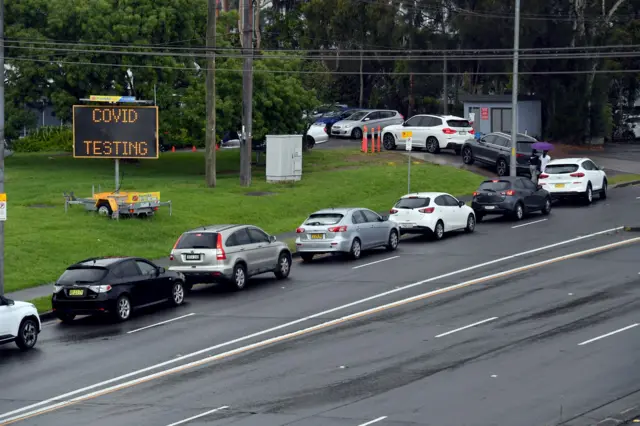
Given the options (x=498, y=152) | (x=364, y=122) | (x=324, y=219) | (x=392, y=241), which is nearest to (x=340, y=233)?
(x=324, y=219)

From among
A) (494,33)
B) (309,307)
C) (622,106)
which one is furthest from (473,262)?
(622,106)

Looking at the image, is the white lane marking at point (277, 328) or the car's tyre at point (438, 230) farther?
the car's tyre at point (438, 230)

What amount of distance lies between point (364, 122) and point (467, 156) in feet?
49.2

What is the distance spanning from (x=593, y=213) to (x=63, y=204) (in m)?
18.9

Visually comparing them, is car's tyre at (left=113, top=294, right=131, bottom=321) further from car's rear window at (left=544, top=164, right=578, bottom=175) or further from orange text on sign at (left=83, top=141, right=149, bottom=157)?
car's rear window at (left=544, top=164, right=578, bottom=175)

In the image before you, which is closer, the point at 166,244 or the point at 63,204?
the point at 166,244

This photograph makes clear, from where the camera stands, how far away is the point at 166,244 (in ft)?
114

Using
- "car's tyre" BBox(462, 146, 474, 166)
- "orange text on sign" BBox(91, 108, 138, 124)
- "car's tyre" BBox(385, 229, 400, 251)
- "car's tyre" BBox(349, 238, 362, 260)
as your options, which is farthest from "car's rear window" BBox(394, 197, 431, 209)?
"car's tyre" BBox(462, 146, 474, 166)

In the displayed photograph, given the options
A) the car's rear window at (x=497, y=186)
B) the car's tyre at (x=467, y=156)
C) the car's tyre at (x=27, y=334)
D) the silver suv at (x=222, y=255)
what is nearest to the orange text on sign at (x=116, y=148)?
the silver suv at (x=222, y=255)

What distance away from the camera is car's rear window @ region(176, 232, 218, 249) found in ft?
93.4

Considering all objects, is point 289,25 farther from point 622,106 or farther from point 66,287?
point 66,287

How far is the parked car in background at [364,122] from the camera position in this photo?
65875 millimetres

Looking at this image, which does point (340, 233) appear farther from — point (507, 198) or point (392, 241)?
point (507, 198)

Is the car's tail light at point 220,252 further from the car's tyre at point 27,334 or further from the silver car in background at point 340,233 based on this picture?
the car's tyre at point 27,334
